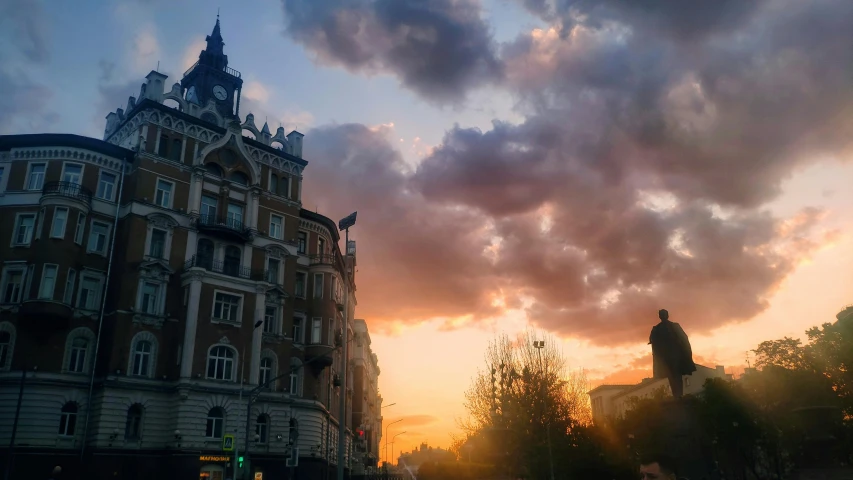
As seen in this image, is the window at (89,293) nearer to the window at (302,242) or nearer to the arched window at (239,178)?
the arched window at (239,178)

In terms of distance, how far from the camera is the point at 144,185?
43.2 meters

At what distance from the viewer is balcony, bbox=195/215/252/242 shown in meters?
45.4

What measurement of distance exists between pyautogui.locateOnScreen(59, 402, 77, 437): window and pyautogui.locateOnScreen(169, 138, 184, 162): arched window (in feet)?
62.9

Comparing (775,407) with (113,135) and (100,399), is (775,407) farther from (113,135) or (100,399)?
(113,135)

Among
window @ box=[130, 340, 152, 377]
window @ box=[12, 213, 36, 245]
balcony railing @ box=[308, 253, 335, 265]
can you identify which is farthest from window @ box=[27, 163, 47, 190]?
balcony railing @ box=[308, 253, 335, 265]

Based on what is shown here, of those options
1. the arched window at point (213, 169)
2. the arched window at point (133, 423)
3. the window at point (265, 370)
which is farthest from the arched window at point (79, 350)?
the arched window at point (213, 169)

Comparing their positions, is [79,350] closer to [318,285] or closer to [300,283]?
[300,283]

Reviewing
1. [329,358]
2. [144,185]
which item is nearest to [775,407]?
[329,358]

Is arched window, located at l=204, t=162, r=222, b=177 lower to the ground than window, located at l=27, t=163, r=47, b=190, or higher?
higher

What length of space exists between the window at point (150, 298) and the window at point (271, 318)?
→ 28.2ft

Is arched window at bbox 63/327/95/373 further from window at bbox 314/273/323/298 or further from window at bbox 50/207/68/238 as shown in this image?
window at bbox 314/273/323/298

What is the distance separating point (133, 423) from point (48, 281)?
11.1 m

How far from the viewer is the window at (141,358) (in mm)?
40156

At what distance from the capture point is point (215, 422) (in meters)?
41.9
